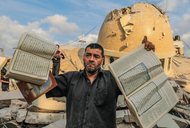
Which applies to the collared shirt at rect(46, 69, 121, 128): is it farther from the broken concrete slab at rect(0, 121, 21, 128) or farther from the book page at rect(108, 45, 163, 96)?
the broken concrete slab at rect(0, 121, 21, 128)

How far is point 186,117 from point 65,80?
5586 millimetres

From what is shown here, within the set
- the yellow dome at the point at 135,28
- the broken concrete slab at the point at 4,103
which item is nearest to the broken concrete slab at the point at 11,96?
the broken concrete slab at the point at 4,103

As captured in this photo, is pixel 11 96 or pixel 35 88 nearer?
pixel 35 88

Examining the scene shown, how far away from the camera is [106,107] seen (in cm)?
186

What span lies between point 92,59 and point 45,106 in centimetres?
325

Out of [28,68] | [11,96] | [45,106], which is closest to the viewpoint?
[28,68]

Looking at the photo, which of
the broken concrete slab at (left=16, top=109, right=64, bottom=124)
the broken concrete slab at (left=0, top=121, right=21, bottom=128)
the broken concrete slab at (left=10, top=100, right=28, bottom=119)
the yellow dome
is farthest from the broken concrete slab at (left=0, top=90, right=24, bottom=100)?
the yellow dome

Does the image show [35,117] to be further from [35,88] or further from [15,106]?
[35,88]

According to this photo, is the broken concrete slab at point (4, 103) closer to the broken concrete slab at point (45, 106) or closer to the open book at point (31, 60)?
the broken concrete slab at point (45, 106)

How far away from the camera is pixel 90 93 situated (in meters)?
1.84

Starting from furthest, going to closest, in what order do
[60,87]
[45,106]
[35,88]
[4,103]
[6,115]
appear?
[4,103], [45,106], [6,115], [60,87], [35,88]

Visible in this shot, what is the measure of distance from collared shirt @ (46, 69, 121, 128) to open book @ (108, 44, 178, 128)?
31cm

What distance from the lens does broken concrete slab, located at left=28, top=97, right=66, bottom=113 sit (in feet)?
13.9

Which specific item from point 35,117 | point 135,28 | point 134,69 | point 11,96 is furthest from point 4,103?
point 135,28
